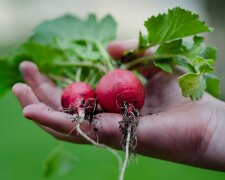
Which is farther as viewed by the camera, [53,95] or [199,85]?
[53,95]

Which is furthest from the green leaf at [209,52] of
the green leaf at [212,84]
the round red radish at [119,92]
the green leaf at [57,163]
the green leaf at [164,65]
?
the green leaf at [57,163]

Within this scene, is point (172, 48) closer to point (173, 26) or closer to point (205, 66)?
point (173, 26)

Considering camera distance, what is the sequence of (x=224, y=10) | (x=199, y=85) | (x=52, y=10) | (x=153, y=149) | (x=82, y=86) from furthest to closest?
(x=52, y=10)
(x=224, y=10)
(x=82, y=86)
(x=153, y=149)
(x=199, y=85)

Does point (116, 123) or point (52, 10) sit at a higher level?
point (116, 123)

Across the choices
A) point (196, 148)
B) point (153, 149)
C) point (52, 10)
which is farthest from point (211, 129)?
point (52, 10)

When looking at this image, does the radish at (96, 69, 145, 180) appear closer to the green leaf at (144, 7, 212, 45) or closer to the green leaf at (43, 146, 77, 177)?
the green leaf at (144, 7, 212, 45)

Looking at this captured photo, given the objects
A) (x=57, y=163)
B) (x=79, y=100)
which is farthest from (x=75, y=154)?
(x=79, y=100)

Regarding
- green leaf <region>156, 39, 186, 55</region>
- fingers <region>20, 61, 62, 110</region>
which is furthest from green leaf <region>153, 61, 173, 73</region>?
fingers <region>20, 61, 62, 110</region>

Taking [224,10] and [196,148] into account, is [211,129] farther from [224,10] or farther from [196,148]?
[224,10]
